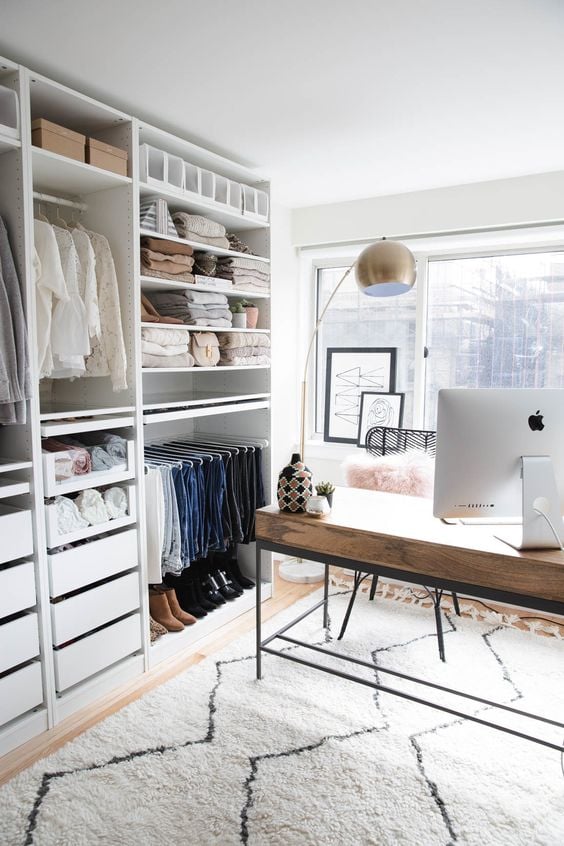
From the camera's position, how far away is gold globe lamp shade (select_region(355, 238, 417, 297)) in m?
2.47

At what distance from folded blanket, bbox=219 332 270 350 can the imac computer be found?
1.47 metres

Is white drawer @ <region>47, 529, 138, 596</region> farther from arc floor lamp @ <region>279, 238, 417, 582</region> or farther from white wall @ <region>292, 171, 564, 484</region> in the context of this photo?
white wall @ <region>292, 171, 564, 484</region>

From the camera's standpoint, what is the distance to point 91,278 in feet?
8.23

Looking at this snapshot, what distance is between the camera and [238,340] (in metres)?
3.25

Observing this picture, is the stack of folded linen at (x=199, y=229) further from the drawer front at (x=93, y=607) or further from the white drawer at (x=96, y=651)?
the white drawer at (x=96, y=651)

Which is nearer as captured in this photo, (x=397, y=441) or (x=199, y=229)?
(x=199, y=229)

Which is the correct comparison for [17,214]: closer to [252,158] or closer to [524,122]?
[252,158]

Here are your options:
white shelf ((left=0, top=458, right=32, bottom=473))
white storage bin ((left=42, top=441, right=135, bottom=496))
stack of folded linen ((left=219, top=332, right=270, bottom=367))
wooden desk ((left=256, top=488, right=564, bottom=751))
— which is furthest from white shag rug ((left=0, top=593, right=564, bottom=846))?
stack of folded linen ((left=219, top=332, right=270, bottom=367))

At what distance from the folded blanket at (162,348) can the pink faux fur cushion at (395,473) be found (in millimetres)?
1213

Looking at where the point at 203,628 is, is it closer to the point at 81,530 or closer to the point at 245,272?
the point at 81,530

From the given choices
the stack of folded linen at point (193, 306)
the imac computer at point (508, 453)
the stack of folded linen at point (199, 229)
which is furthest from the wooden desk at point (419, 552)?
the stack of folded linen at point (199, 229)

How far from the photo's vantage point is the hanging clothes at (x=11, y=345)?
2098mm

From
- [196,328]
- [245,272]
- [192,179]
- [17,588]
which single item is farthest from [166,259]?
[17,588]

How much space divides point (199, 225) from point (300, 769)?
2381mm
